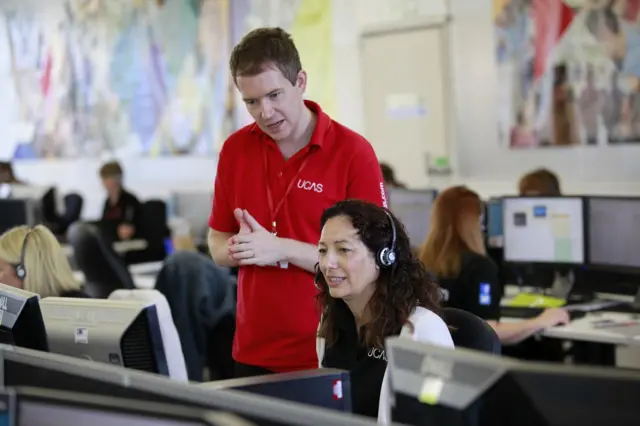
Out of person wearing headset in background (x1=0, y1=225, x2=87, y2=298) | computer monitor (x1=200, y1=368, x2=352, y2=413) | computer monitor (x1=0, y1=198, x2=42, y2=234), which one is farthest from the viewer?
computer monitor (x1=0, y1=198, x2=42, y2=234)

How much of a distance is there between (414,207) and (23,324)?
3577 millimetres

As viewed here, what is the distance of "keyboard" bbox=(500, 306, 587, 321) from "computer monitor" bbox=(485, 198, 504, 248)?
0.55 m

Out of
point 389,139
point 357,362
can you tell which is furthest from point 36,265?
point 389,139

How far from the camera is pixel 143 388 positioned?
4.22 ft

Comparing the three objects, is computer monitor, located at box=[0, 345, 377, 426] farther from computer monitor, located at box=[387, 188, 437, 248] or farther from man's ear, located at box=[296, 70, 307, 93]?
computer monitor, located at box=[387, 188, 437, 248]

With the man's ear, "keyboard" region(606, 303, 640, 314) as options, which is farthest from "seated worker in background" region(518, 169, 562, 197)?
the man's ear

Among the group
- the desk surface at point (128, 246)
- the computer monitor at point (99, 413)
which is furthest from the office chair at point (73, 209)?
the computer monitor at point (99, 413)

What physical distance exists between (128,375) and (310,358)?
0.97m

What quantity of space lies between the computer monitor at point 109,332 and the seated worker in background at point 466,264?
179 centimetres

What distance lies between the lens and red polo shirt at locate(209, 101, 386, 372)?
2258mm

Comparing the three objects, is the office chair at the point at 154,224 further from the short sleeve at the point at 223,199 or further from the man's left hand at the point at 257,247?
the man's left hand at the point at 257,247

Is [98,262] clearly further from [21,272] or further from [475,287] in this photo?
[475,287]

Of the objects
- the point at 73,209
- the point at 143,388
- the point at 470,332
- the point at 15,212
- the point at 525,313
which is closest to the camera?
the point at 143,388

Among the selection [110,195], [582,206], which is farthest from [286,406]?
[110,195]
